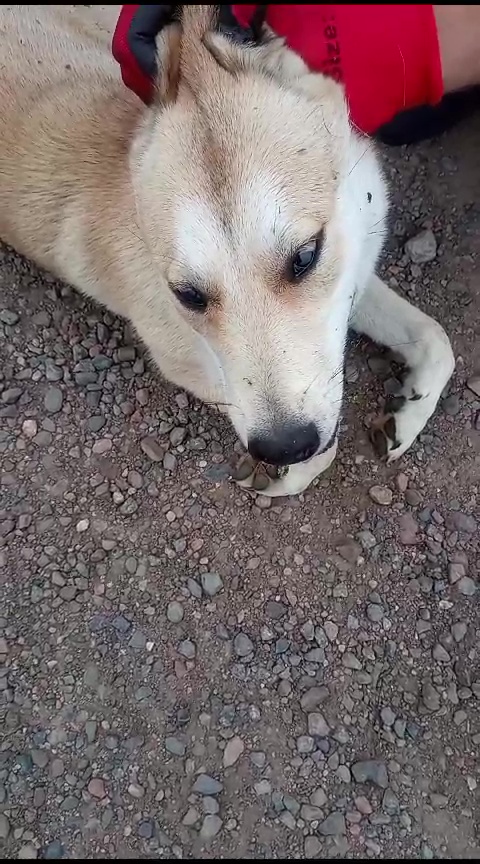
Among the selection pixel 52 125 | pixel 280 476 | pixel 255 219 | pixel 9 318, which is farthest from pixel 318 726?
pixel 52 125

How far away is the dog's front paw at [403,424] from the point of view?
3021 mm

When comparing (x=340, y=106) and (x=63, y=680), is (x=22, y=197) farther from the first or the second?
(x=63, y=680)

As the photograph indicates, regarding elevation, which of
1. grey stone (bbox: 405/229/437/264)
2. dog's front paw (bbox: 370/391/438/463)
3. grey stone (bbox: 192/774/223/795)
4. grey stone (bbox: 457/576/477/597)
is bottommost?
grey stone (bbox: 192/774/223/795)

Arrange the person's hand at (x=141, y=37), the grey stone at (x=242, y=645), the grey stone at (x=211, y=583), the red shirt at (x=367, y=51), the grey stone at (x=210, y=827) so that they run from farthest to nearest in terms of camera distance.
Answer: the grey stone at (x=211, y=583), the grey stone at (x=242, y=645), the grey stone at (x=210, y=827), the red shirt at (x=367, y=51), the person's hand at (x=141, y=37)

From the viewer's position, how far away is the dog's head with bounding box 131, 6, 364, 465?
2.15m

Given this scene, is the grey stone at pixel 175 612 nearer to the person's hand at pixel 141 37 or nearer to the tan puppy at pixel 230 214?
the tan puppy at pixel 230 214

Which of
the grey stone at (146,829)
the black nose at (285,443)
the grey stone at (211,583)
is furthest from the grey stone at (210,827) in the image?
the black nose at (285,443)

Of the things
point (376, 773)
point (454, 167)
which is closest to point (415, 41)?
point (454, 167)

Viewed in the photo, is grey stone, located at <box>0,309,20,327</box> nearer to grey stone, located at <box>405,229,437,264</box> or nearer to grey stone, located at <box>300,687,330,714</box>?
grey stone, located at <box>405,229,437,264</box>

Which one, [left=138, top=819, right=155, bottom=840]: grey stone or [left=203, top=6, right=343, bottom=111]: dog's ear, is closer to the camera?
[left=203, top=6, right=343, bottom=111]: dog's ear

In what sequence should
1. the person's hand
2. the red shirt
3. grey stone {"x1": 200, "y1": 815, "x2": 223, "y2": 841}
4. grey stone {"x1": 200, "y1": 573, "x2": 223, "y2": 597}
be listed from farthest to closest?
grey stone {"x1": 200, "y1": 573, "x2": 223, "y2": 597} < grey stone {"x1": 200, "y1": 815, "x2": 223, "y2": 841} < the red shirt < the person's hand

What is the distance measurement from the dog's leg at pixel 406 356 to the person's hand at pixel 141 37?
1198 mm

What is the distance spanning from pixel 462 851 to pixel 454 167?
8.79 ft

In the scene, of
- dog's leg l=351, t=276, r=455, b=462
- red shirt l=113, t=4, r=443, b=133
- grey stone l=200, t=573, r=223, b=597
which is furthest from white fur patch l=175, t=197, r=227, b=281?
grey stone l=200, t=573, r=223, b=597
